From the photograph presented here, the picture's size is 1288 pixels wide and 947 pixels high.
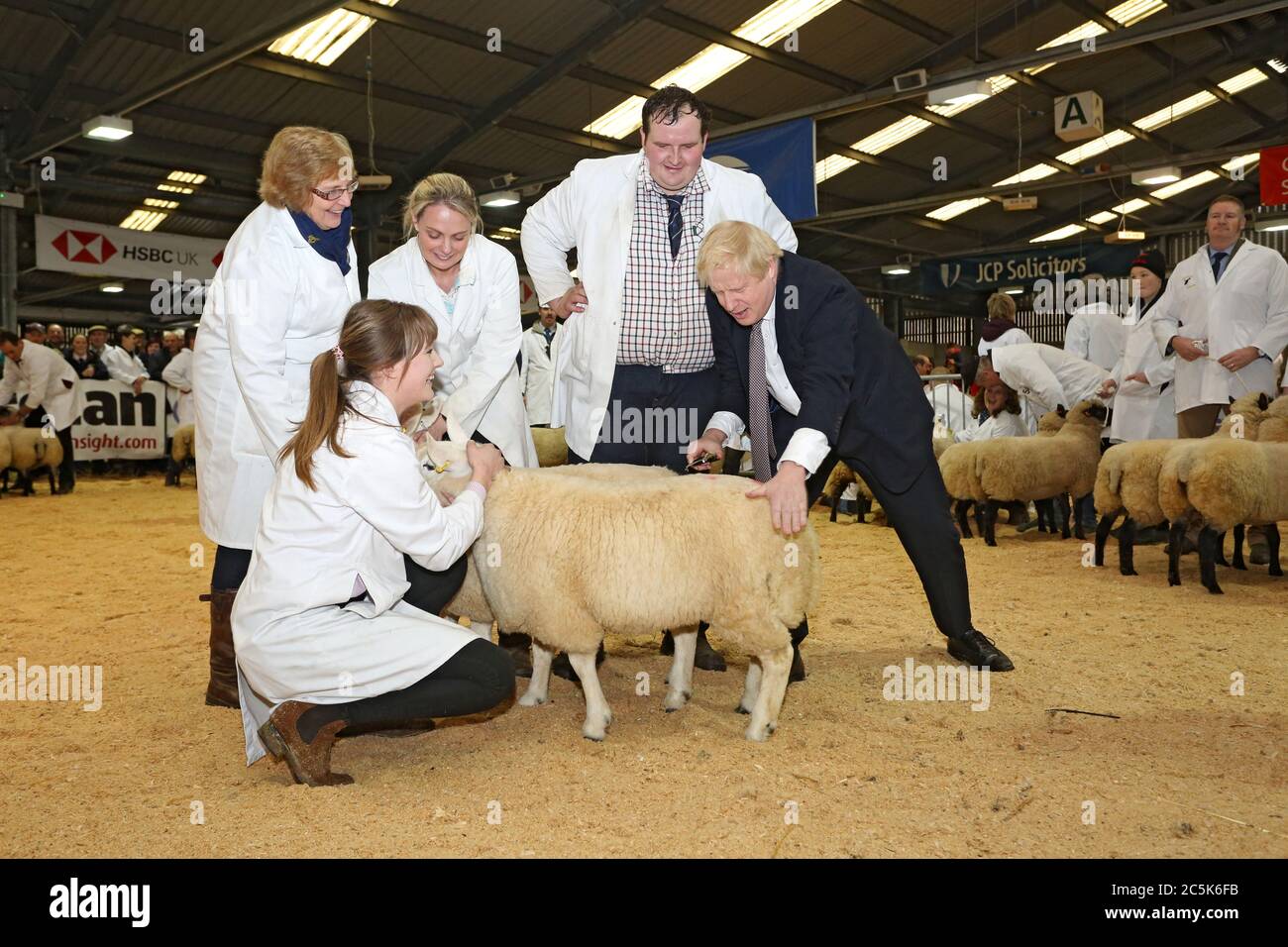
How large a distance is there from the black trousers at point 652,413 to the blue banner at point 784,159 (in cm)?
772

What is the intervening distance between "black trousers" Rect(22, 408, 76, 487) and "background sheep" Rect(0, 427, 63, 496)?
12 centimetres

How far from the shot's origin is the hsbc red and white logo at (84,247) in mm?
15484

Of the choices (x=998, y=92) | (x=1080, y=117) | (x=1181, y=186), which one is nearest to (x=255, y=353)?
(x=1080, y=117)

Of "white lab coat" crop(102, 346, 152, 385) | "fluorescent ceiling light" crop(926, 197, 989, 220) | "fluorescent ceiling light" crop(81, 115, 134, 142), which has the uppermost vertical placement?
"fluorescent ceiling light" crop(926, 197, 989, 220)

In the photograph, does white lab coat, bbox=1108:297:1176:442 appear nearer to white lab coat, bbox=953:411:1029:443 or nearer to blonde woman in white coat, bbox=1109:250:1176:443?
blonde woman in white coat, bbox=1109:250:1176:443

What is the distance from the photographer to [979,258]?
22938mm

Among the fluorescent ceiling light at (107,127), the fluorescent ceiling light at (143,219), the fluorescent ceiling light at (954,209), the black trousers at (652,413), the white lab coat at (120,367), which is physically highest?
the fluorescent ceiling light at (954,209)

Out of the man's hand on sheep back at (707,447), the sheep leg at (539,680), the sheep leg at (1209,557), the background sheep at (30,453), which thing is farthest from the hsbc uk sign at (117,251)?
the sheep leg at (1209,557)

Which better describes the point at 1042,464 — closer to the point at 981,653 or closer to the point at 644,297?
the point at 981,653

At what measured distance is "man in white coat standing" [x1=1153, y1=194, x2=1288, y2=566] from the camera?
252 inches

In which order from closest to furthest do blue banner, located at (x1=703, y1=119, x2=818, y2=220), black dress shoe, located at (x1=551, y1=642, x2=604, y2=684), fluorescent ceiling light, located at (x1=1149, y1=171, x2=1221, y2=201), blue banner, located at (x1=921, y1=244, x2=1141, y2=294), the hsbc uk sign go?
black dress shoe, located at (x1=551, y1=642, x2=604, y2=684) → blue banner, located at (x1=703, y1=119, x2=818, y2=220) → the hsbc uk sign → blue banner, located at (x1=921, y1=244, x2=1141, y2=294) → fluorescent ceiling light, located at (x1=1149, y1=171, x2=1221, y2=201)

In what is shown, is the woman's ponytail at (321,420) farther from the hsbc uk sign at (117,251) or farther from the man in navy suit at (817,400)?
the hsbc uk sign at (117,251)

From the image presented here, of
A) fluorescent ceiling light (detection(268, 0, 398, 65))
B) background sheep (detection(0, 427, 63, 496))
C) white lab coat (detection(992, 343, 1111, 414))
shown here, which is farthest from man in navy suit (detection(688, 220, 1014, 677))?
background sheep (detection(0, 427, 63, 496))
